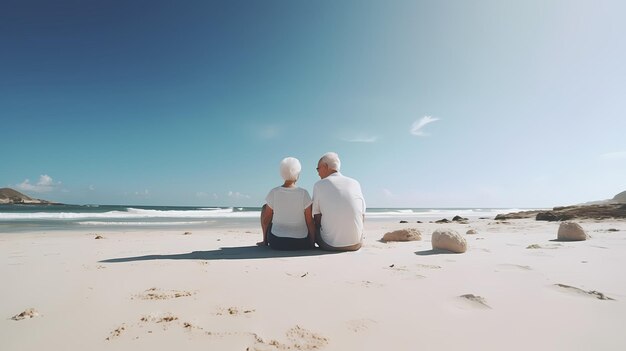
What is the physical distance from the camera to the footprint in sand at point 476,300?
2322 mm

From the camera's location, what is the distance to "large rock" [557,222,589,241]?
6090 millimetres

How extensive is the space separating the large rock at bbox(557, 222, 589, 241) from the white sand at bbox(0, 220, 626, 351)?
88.1 inches

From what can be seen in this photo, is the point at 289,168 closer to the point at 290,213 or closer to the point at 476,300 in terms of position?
the point at 290,213

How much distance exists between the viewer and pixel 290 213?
489 cm

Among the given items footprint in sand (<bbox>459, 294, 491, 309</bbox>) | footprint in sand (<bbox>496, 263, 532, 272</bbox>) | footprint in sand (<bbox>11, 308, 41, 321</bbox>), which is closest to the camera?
footprint in sand (<bbox>11, 308, 41, 321</bbox>)

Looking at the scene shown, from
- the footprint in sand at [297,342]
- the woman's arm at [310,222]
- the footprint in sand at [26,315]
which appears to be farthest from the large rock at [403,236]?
the footprint in sand at [26,315]

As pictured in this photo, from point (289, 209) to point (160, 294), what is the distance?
244 centimetres

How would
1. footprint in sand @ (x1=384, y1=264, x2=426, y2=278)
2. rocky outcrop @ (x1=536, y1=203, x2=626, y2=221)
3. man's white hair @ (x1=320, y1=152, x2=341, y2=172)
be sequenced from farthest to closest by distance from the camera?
rocky outcrop @ (x1=536, y1=203, x2=626, y2=221), man's white hair @ (x1=320, y1=152, x2=341, y2=172), footprint in sand @ (x1=384, y1=264, x2=426, y2=278)

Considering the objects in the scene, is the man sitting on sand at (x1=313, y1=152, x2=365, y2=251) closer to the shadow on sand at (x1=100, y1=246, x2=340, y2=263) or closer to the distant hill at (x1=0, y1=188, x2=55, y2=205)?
the shadow on sand at (x1=100, y1=246, x2=340, y2=263)

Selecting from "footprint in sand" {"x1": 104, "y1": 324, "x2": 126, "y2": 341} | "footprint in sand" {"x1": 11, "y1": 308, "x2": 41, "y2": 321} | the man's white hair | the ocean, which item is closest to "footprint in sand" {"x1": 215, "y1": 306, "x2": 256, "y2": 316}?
"footprint in sand" {"x1": 104, "y1": 324, "x2": 126, "y2": 341}

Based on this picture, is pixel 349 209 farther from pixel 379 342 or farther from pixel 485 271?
pixel 379 342

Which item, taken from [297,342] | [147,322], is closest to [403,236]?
[297,342]

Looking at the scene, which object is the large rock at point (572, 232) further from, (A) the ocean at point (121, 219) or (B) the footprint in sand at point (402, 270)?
(A) the ocean at point (121, 219)

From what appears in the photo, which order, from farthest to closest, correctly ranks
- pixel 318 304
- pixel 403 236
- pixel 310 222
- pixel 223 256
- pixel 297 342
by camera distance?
pixel 403 236 < pixel 310 222 < pixel 223 256 < pixel 318 304 < pixel 297 342
